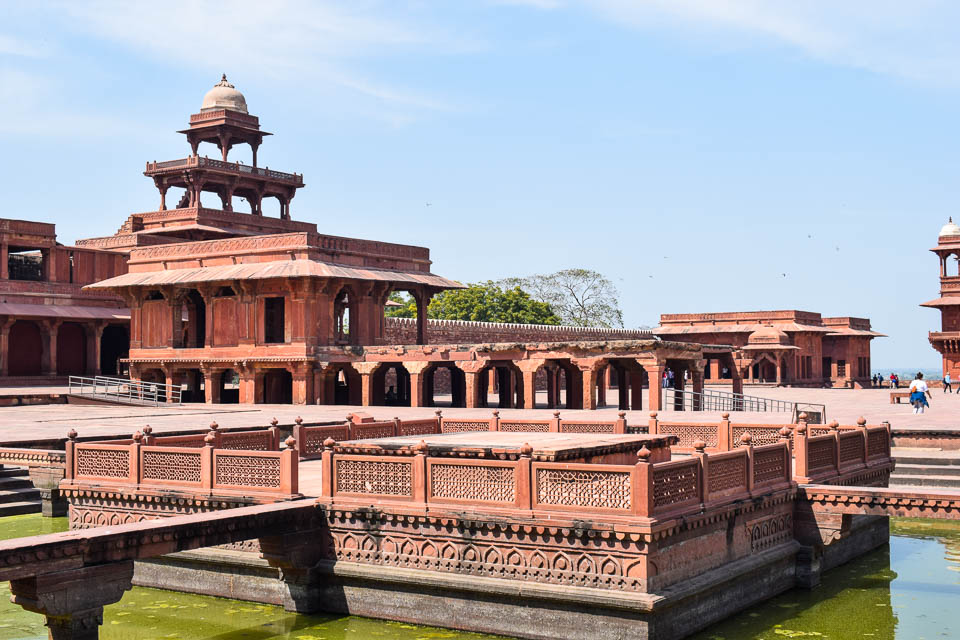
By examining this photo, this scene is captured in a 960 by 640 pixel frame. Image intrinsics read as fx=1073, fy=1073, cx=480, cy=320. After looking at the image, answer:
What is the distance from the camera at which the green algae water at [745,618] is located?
11438mm

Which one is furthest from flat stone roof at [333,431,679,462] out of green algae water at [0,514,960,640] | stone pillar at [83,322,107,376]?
stone pillar at [83,322,107,376]

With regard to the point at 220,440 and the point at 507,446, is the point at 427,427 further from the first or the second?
the point at 507,446

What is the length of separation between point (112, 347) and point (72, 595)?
1437 inches

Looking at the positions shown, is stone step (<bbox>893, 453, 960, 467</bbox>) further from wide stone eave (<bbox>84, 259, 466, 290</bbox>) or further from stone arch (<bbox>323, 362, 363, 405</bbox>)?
stone arch (<bbox>323, 362, 363, 405</bbox>)

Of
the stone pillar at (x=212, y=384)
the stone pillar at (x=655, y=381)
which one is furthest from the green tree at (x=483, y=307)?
the stone pillar at (x=655, y=381)

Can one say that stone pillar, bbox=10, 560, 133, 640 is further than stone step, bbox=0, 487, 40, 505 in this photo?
No

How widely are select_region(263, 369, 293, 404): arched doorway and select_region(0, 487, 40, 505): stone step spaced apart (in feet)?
55.9

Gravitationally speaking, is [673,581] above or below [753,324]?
below

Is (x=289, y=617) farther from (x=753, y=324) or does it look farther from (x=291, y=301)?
(x=753, y=324)

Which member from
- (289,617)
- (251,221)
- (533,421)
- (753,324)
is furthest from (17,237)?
(753,324)

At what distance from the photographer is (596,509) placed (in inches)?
412

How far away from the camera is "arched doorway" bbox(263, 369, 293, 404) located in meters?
35.8

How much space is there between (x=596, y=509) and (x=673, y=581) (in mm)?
1094

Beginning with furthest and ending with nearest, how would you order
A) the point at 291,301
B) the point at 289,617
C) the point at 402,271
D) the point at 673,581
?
the point at 402,271 < the point at 291,301 < the point at 289,617 < the point at 673,581
